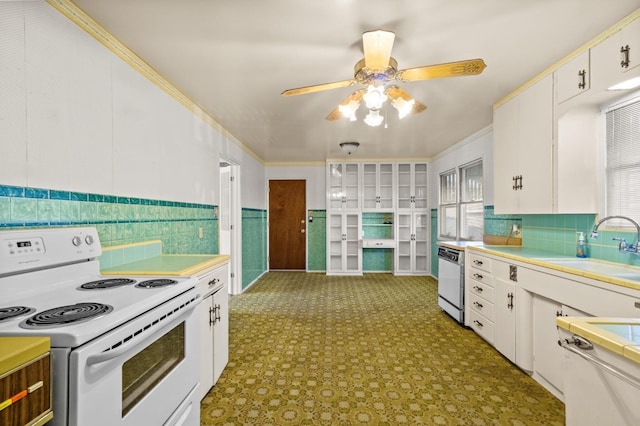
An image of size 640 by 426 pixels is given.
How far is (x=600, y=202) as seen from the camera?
2359 mm

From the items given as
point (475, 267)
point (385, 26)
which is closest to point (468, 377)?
point (475, 267)

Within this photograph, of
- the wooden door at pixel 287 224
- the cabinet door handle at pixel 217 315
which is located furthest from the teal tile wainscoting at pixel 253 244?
the cabinet door handle at pixel 217 315

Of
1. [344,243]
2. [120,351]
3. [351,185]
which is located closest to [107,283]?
[120,351]

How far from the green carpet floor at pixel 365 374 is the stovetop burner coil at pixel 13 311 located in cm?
125

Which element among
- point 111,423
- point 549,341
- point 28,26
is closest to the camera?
point 111,423

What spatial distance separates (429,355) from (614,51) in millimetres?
2569

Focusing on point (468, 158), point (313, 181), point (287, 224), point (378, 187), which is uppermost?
point (468, 158)

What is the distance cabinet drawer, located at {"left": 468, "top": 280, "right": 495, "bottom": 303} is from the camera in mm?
2867

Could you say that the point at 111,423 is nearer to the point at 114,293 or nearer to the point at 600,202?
the point at 114,293

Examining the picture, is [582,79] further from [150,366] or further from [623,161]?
[150,366]

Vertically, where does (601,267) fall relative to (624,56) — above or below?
below

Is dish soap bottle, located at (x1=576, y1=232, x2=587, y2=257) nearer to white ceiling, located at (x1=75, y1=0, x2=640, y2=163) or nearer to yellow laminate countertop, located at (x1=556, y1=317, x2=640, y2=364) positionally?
white ceiling, located at (x1=75, y1=0, x2=640, y2=163)

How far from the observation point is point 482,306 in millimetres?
3025

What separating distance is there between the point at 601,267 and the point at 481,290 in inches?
43.3
